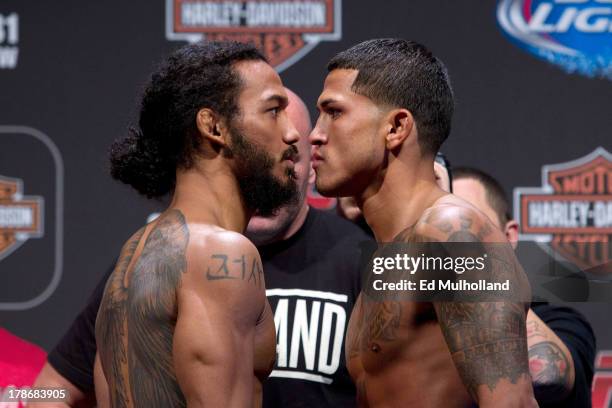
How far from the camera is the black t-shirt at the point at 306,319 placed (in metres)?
1.94

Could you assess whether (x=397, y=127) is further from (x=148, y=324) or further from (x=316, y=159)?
(x=148, y=324)

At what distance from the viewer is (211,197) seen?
1464 mm

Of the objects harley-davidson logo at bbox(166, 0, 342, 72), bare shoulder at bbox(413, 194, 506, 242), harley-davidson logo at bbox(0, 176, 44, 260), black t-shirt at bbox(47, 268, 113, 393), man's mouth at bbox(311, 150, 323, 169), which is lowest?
black t-shirt at bbox(47, 268, 113, 393)

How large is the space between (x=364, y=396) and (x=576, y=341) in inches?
28.4

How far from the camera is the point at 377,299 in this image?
1490mm

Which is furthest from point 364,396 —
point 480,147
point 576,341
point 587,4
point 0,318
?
point 587,4

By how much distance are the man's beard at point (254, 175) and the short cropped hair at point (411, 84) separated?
22 centimetres

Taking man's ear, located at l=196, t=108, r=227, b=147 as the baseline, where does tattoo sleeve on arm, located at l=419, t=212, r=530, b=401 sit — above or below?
below

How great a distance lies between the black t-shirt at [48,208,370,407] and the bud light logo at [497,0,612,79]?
0.86 m

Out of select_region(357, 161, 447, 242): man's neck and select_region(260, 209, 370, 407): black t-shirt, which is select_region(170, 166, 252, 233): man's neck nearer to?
select_region(357, 161, 447, 242): man's neck

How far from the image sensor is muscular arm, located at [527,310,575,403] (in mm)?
1837

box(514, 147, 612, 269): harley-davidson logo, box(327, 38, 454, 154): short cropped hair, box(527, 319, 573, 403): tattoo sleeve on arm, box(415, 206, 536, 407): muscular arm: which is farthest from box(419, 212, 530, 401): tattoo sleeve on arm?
box(514, 147, 612, 269): harley-davidson logo

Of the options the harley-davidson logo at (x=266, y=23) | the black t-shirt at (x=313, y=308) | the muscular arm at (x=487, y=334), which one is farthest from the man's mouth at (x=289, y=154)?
the harley-davidson logo at (x=266, y=23)

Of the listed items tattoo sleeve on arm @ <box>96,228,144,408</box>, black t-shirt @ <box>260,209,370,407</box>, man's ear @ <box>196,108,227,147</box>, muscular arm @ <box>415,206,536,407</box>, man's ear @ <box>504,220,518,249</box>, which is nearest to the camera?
muscular arm @ <box>415,206,536,407</box>
